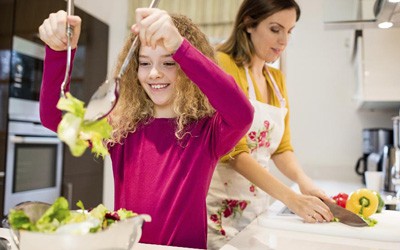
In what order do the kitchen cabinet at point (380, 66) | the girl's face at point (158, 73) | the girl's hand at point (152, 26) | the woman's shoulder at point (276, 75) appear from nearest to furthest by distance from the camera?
the girl's hand at point (152, 26)
the girl's face at point (158, 73)
the woman's shoulder at point (276, 75)
the kitchen cabinet at point (380, 66)

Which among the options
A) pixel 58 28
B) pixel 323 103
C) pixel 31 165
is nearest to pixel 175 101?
pixel 58 28

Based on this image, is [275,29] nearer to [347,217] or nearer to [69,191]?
[347,217]

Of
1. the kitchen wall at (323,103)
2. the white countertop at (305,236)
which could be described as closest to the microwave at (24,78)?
the kitchen wall at (323,103)

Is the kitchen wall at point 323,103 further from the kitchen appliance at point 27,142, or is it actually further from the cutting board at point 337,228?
the cutting board at point 337,228

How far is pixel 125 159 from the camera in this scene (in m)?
0.97

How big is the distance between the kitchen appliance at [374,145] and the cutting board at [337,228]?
1296 mm

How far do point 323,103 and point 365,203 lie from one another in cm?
164

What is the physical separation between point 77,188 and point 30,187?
41 cm

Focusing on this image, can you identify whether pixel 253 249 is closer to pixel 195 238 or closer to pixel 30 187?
pixel 195 238

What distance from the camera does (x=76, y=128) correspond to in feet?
1.58

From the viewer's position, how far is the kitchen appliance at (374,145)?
2279mm

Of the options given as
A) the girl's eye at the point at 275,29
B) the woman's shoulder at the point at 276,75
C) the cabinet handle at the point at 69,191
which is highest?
the girl's eye at the point at 275,29

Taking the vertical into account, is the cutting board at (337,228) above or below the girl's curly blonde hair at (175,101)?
below

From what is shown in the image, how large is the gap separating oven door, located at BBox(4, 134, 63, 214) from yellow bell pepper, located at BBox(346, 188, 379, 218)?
1.63 m
